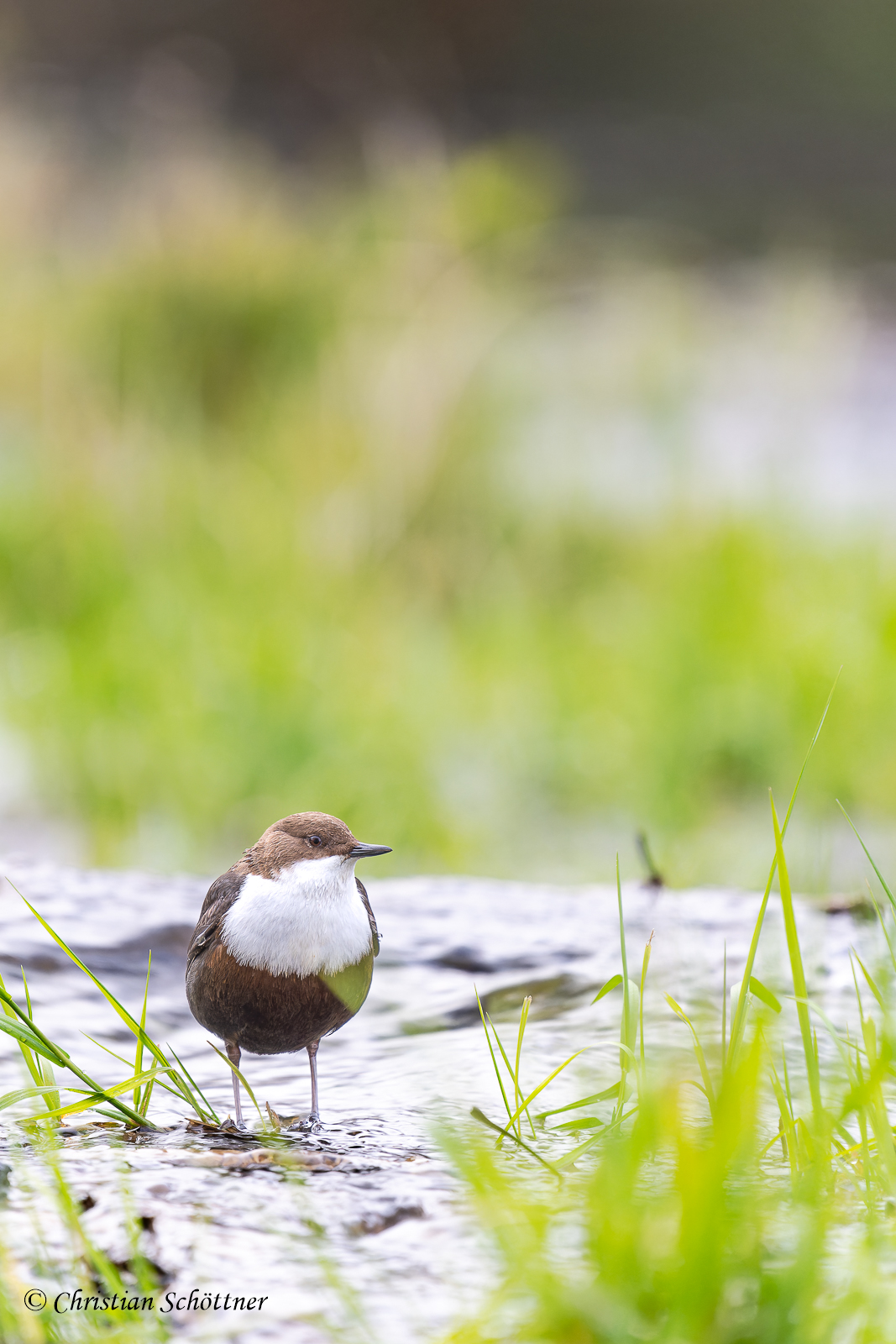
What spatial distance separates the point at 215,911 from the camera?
3.90 ft

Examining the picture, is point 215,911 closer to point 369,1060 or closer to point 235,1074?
point 235,1074

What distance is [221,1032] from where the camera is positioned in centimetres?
117

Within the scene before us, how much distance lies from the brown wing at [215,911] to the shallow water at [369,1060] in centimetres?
17

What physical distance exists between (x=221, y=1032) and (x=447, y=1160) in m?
0.23

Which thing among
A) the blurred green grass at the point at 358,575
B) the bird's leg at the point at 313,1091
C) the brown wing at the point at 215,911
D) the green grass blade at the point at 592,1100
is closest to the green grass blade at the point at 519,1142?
the green grass blade at the point at 592,1100

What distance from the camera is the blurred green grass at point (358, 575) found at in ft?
14.6

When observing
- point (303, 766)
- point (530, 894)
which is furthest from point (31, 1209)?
point (303, 766)

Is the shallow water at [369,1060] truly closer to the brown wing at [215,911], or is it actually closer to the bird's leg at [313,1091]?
the bird's leg at [313,1091]

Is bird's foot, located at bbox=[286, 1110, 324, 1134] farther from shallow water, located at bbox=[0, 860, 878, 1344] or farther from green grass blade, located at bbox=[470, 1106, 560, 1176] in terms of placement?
green grass blade, located at bbox=[470, 1106, 560, 1176]

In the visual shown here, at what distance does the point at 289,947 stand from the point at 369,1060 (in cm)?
46

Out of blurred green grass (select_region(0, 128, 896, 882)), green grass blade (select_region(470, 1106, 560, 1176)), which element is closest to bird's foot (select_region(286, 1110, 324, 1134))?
green grass blade (select_region(470, 1106, 560, 1176))

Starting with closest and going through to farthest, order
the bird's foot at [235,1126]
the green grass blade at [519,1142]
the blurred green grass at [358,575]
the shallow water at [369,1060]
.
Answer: the shallow water at [369,1060]
the green grass blade at [519,1142]
the bird's foot at [235,1126]
the blurred green grass at [358,575]

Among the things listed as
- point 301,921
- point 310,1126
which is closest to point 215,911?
point 301,921

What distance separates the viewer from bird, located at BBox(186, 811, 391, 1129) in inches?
43.4
